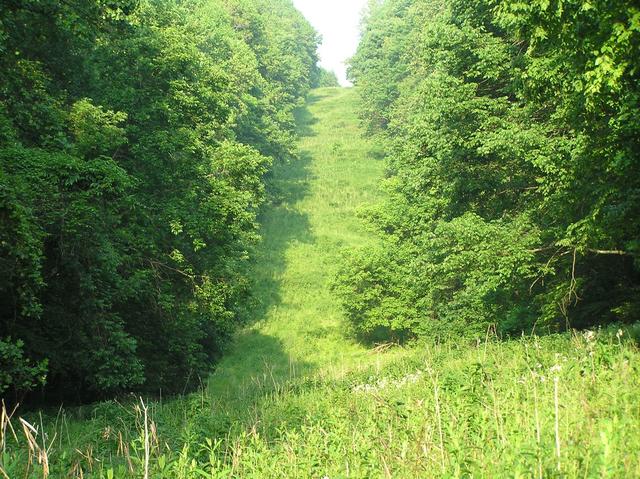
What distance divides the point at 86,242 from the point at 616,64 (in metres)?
12.4

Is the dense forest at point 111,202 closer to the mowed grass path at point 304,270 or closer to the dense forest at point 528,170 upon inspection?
the mowed grass path at point 304,270

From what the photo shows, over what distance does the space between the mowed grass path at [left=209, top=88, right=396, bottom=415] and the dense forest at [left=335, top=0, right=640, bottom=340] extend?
15.8 feet

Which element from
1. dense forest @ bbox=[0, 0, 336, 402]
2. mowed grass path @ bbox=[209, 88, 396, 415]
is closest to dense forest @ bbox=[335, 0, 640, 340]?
mowed grass path @ bbox=[209, 88, 396, 415]

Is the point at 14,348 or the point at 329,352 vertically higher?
the point at 14,348

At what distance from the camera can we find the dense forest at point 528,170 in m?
9.12

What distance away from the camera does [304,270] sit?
147 ft

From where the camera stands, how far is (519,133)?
17969mm

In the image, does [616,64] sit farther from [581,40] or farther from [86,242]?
[86,242]

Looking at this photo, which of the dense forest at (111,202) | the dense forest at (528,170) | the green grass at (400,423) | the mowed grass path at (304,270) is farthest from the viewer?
the mowed grass path at (304,270)

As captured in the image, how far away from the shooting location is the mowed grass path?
28906mm

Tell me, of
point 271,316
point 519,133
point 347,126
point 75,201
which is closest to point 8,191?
point 75,201

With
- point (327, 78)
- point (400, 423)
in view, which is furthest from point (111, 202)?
point (327, 78)

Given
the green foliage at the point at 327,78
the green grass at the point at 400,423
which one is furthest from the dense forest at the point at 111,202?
the green foliage at the point at 327,78

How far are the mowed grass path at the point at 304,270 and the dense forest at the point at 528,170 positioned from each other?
15.8 feet
